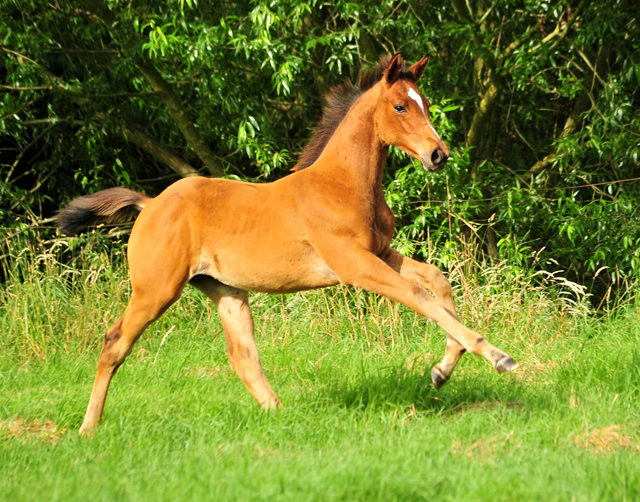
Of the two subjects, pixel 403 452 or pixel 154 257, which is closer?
pixel 403 452

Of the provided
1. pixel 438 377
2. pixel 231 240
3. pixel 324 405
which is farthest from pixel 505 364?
pixel 231 240

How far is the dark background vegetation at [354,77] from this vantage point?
757 cm

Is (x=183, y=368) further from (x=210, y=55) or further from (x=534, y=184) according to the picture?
(x=534, y=184)

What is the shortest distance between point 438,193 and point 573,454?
4729mm

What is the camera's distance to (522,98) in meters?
9.90

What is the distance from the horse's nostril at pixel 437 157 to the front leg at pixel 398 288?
2.17ft

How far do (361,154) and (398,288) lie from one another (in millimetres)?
962

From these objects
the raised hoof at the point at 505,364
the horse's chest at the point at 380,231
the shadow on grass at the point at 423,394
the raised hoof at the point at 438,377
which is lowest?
the shadow on grass at the point at 423,394

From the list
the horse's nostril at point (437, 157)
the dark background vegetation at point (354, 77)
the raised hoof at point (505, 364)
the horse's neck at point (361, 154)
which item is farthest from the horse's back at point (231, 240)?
the dark background vegetation at point (354, 77)

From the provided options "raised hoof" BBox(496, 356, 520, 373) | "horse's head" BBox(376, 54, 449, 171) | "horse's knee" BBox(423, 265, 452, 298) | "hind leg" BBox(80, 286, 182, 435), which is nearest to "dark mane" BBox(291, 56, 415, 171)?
"horse's head" BBox(376, 54, 449, 171)

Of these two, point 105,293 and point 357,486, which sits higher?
point 357,486

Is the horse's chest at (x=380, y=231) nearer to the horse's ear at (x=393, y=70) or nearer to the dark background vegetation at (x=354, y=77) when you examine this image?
the horse's ear at (x=393, y=70)

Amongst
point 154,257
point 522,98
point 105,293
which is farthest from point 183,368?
point 522,98

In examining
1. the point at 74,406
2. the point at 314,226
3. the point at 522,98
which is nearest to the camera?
the point at 314,226
